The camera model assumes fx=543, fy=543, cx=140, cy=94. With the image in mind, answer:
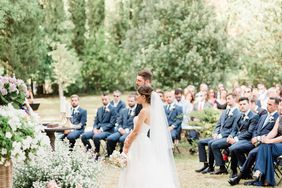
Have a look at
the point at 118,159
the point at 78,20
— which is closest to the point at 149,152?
the point at 118,159

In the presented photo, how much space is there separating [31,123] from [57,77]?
29284 millimetres

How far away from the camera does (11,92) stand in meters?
4.73

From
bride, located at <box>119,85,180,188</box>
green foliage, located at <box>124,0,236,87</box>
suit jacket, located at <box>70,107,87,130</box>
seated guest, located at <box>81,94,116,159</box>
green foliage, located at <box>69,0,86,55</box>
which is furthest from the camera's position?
green foliage, located at <box>69,0,86,55</box>

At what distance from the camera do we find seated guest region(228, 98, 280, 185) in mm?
8391

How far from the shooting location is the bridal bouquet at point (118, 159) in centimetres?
651

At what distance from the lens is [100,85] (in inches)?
1489

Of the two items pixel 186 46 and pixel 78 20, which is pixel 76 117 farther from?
pixel 78 20

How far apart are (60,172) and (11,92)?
5.95 feet

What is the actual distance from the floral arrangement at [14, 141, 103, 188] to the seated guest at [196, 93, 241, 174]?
3.19 metres

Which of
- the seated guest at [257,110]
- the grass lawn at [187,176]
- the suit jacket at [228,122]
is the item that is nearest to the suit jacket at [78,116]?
the grass lawn at [187,176]

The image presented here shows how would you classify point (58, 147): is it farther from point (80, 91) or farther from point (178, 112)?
point (80, 91)

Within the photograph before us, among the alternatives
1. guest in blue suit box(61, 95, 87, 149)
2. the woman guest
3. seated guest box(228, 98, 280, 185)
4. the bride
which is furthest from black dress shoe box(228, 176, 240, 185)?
guest in blue suit box(61, 95, 87, 149)

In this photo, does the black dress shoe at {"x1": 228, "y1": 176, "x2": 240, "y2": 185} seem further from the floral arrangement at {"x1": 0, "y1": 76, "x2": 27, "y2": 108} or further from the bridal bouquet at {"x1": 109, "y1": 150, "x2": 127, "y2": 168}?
the floral arrangement at {"x1": 0, "y1": 76, "x2": 27, "y2": 108}

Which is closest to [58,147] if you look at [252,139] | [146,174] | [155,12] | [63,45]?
[146,174]
